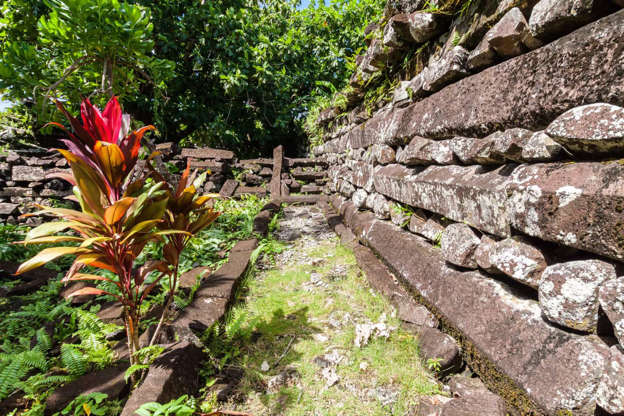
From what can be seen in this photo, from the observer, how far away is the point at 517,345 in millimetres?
1081

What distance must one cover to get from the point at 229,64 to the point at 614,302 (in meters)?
8.80

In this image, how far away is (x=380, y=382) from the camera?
1.45 meters

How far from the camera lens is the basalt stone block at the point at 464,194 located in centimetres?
129

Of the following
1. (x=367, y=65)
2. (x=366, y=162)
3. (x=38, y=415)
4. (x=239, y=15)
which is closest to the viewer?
(x=38, y=415)

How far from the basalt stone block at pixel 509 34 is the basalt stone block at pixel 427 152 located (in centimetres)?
59

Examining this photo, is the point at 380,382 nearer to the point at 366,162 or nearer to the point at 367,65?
the point at 366,162

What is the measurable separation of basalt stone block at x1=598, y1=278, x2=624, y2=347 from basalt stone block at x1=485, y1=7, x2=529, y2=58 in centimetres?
113

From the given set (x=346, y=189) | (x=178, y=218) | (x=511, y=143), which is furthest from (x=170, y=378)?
(x=346, y=189)

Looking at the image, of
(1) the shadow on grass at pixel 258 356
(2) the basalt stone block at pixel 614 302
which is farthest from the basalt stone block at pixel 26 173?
(2) the basalt stone block at pixel 614 302

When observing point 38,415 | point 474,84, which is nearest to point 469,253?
point 474,84

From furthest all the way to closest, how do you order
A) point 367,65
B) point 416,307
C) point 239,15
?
point 239,15 → point 367,65 → point 416,307

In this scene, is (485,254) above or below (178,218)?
below

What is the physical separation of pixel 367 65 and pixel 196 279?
3148 millimetres

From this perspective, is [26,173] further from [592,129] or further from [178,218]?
[592,129]
